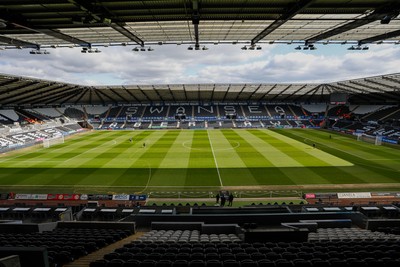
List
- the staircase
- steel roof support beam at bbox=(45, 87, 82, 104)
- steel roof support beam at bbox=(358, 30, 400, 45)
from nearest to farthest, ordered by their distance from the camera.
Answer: the staircase, steel roof support beam at bbox=(358, 30, 400, 45), steel roof support beam at bbox=(45, 87, 82, 104)

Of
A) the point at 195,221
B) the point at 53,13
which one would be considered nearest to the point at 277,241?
the point at 195,221

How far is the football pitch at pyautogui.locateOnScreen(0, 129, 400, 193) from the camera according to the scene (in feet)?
86.2

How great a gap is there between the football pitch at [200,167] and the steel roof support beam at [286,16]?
49.1ft

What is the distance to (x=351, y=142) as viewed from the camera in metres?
50.0

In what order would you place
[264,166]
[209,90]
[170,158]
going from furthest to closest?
[209,90]
[170,158]
[264,166]

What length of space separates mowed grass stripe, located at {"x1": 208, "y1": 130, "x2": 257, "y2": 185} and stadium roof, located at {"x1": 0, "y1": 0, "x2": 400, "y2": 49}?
48.1 ft

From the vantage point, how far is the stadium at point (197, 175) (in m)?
7.95

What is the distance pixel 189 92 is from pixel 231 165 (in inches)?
1869

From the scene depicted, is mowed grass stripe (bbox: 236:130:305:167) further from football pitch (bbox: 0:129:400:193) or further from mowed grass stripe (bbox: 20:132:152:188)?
mowed grass stripe (bbox: 20:132:152:188)

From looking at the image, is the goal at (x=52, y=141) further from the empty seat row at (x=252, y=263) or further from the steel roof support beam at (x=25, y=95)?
the empty seat row at (x=252, y=263)

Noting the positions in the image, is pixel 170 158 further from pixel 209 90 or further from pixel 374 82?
pixel 374 82

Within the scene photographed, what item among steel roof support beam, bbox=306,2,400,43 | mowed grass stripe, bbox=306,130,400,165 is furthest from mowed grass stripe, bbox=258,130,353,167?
steel roof support beam, bbox=306,2,400,43

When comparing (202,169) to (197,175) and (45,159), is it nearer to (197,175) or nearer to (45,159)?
(197,175)

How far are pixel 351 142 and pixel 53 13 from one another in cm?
5359
